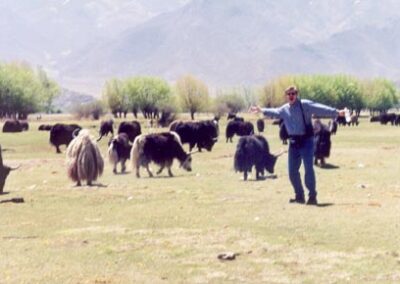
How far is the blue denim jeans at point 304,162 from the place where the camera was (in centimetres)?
1588

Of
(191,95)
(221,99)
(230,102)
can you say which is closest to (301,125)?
(191,95)

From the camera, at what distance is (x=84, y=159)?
21.6 meters

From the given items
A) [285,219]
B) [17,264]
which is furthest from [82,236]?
[285,219]

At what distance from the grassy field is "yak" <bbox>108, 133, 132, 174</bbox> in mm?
5099

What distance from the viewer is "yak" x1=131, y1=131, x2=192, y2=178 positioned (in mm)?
25250

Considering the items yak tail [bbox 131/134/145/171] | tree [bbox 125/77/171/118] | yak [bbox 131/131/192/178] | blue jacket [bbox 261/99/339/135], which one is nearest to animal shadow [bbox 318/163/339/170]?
yak [bbox 131/131/192/178]

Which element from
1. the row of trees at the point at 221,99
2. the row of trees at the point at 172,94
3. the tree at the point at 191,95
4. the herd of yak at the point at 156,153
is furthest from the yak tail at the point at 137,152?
the tree at the point at 191,95

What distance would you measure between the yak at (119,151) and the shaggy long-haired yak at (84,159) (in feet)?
16.8

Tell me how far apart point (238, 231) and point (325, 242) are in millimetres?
1598

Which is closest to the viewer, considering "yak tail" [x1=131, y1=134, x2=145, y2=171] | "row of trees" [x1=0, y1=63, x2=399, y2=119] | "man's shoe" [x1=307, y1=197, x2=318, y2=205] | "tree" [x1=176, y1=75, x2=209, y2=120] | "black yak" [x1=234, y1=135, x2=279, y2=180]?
"man's shoe" [x1=307, y1=197, x2=318, y2=205]

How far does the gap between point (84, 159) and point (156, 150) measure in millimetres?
4118

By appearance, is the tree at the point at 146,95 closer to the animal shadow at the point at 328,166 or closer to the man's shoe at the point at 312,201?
the animal shadow at the point at 328,166

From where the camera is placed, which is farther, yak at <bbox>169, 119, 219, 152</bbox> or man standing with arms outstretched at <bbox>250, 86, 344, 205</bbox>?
yak at <bbox>169, 119, 219, 152</bbox>

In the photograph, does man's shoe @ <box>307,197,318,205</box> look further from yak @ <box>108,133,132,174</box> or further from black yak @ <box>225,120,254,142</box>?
black yak @ <box>225,120,254,142</box>
